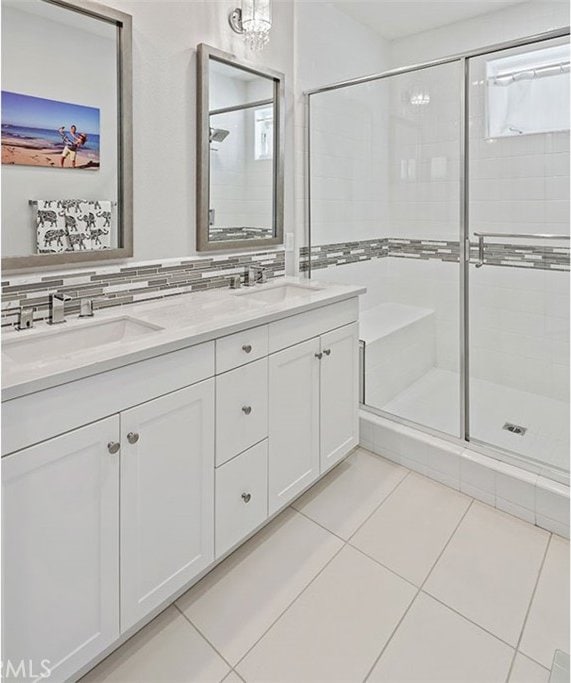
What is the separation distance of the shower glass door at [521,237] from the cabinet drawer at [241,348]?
1334 millimetres

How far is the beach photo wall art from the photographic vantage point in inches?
59.0

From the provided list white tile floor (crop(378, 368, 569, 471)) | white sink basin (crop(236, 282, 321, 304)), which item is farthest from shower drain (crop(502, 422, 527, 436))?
white sink basin (crop(236, 282, 321, 304))

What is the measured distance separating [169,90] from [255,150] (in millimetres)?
546

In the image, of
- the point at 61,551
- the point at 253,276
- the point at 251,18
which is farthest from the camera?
the point at 253,276

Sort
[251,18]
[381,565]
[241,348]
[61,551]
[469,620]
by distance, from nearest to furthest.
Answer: [61,551], [469,620], [241,348], [381,565], [251,18]

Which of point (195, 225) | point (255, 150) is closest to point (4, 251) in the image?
point (195, 225)

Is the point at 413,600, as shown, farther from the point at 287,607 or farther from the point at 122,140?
the point at 122,140

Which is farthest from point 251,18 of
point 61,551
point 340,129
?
point 61,551

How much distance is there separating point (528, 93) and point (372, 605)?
9.17 feet

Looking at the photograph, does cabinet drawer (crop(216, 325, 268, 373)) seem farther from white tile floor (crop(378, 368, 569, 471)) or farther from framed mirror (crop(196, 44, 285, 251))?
white tile floor (crop(378, 368, 569, 471))

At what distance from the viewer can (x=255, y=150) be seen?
2.38 metres

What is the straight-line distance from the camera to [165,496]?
4.61 ft

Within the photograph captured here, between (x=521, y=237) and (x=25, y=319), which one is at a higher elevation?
(x=521, y=237)

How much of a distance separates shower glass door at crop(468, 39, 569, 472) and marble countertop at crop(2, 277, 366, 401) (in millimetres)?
1041
